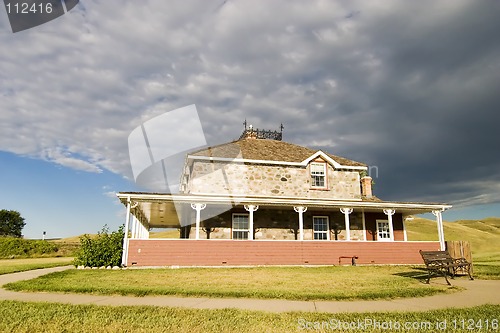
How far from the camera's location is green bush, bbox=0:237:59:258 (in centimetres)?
2970

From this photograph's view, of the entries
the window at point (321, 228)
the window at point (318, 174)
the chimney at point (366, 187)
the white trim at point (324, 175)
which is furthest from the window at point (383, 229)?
the window at point (318, 174)

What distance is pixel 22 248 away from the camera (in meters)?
30.6

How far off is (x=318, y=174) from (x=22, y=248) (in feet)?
89.1

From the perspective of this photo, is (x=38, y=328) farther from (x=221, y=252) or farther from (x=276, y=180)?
(x=276, y=180)

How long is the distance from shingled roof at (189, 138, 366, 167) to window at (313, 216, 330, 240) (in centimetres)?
383

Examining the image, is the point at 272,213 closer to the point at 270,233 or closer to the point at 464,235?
the point at 270,233

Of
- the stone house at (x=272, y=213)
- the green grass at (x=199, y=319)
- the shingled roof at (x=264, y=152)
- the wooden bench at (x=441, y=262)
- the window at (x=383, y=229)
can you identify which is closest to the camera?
the green grass at (x=199, y=319)

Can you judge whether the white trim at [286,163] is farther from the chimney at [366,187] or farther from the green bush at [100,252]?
the green bush at [100,252]

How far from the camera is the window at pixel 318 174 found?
21.7 m

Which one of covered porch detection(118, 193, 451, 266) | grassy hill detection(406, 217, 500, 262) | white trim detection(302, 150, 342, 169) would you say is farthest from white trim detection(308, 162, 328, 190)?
grassy hill detection(406, 217, 500, 262)

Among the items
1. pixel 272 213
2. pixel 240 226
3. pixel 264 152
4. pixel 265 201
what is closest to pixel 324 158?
pixel 264 152

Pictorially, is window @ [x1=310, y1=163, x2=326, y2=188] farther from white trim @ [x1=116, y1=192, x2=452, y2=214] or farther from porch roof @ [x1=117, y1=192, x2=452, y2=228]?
white trim @ [x1=116, y1=192, x2=452, y2=214]

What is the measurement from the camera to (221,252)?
16.5m

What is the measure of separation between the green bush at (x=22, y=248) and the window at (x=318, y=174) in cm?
2620
